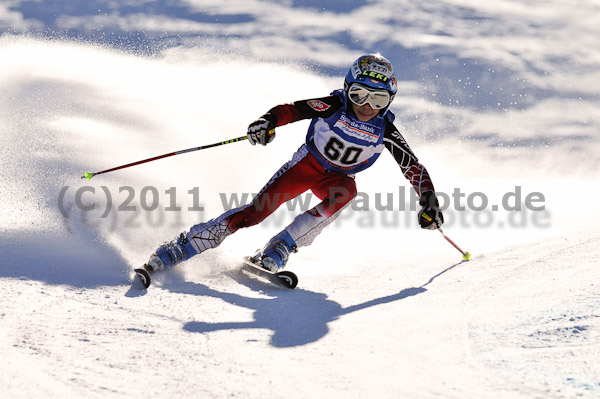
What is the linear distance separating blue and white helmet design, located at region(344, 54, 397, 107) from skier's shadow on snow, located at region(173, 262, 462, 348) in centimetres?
142

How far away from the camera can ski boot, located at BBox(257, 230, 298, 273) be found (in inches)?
171

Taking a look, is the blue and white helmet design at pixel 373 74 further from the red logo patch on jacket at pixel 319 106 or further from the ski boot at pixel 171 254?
the ski boot at pixel 171 254

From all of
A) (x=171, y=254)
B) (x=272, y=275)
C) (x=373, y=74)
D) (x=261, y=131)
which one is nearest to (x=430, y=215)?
(x=373, y=74)

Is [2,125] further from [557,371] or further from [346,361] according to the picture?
[557,371]

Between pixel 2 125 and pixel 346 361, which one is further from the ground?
pixel 2 125

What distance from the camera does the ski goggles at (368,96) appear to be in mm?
4379

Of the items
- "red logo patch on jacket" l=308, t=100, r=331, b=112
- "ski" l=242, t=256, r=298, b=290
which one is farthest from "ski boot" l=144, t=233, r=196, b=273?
"red logo patch on jacket" l=308, t=100, r=331, b=112

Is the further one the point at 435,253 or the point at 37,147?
the point at 37,147

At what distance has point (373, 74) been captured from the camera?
14.4 ft

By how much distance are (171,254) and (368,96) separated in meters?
1.75

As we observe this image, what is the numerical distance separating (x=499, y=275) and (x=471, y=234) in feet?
5.33

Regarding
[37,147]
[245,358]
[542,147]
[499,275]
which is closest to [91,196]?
[37,147]

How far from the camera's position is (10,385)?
2.28 metres

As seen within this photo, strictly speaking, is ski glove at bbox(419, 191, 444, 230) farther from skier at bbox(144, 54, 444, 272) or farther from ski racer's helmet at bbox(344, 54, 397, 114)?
ski racer's helmet at bbox(344, 54, 397, 114)
